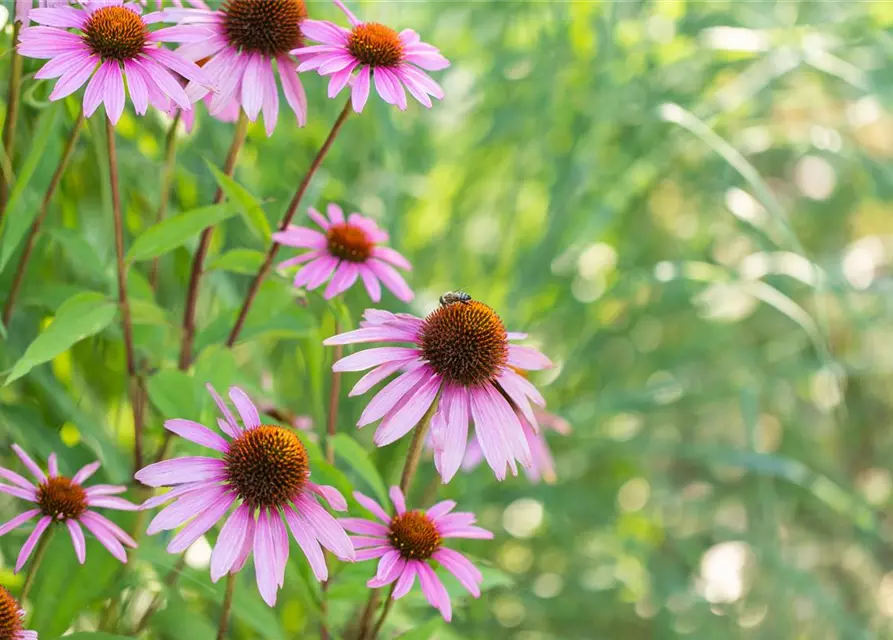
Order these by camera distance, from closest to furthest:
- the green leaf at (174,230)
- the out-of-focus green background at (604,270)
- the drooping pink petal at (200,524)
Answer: the drooping pink petal at (200,524) → the green leaf at (174,230) → the out-of-focus green background at (604,270)

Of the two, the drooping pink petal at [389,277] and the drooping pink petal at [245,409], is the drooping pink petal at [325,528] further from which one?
the drooping pink petal at [389,277]

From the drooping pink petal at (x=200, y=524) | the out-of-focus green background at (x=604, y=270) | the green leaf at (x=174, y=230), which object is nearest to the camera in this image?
the drooping pink petal at (x=200, y=524)

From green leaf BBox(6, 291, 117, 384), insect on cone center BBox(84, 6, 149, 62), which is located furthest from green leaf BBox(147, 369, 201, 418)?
insect on cone center BBox(84, 6, 149, 62)

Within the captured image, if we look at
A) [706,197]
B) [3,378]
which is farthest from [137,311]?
[706,197]

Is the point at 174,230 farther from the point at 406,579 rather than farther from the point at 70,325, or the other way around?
the point at 406,579

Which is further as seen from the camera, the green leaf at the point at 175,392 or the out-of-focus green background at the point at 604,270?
the out-of-focus green background at the point at 604,270

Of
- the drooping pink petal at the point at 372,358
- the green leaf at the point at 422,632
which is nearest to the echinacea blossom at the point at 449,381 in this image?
the drooping pink petal at the point at 372,358

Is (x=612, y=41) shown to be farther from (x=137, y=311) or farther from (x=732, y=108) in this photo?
(x=137, y=311)
